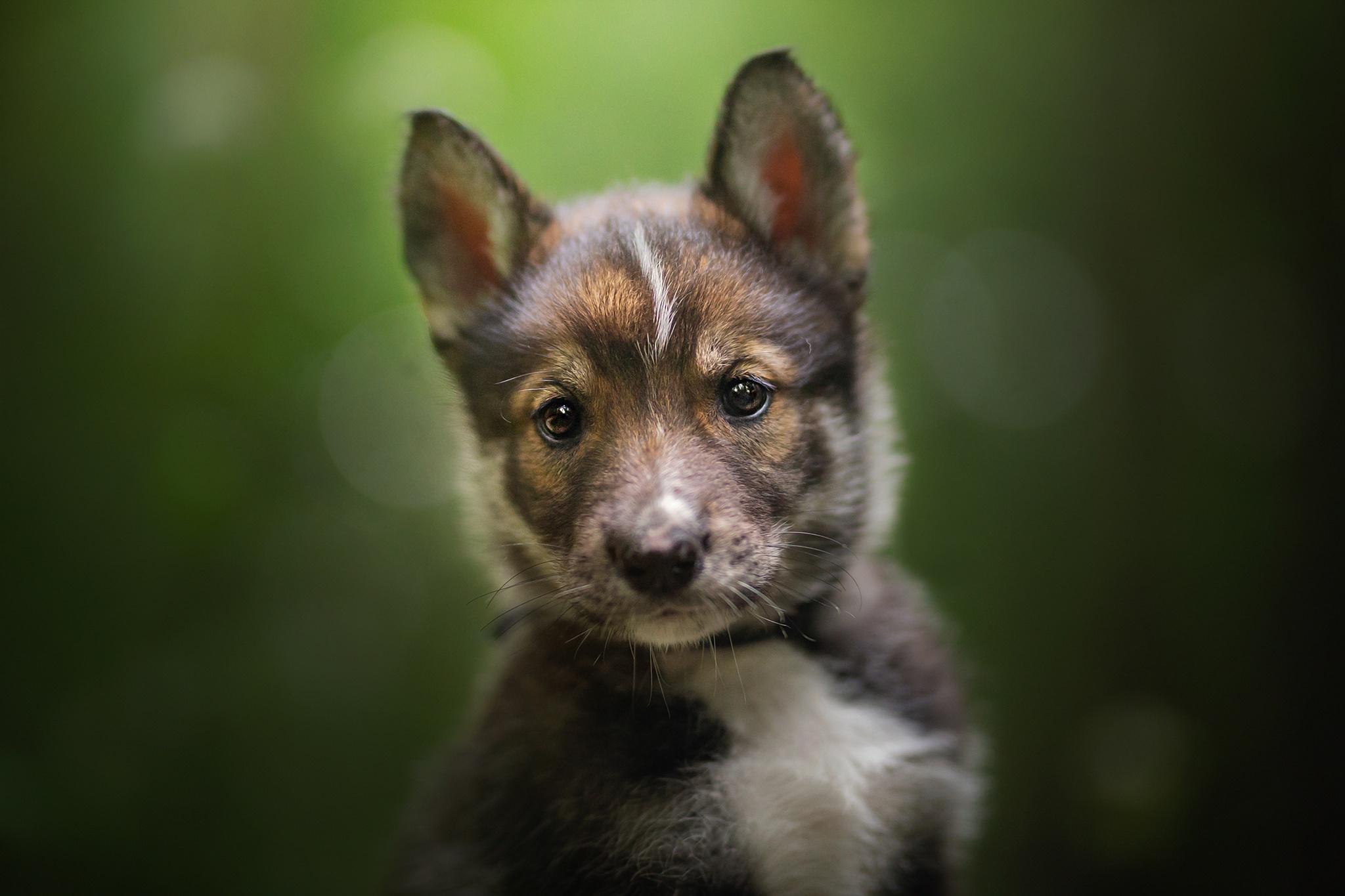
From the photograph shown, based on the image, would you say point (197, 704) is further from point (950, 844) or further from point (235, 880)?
point (950, 844)

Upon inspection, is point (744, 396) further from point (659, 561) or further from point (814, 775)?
point (814, 775)

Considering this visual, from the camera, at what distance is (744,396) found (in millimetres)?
1523

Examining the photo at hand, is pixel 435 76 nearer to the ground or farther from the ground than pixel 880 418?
farther from the ground

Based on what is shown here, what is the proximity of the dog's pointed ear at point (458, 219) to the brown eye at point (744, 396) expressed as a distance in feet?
1.60

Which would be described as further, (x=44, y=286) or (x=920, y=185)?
(x=920, y=185)

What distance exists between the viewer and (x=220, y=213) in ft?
6.82

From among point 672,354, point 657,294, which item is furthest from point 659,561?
point 657,294

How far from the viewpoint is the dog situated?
4.59 feet

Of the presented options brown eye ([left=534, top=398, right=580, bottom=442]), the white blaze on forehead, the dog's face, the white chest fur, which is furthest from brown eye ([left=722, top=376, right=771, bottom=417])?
the white chest fur

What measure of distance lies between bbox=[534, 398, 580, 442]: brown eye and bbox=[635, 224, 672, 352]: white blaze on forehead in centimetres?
19

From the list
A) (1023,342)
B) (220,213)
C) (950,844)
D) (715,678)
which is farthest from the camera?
(1023,342)

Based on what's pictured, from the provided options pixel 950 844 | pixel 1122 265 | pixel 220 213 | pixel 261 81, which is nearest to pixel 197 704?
pixel 220 213

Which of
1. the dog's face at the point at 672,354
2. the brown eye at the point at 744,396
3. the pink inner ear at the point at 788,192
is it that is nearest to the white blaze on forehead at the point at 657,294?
the dog's face at the point at 672,354

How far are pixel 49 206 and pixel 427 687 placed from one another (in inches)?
57.5
